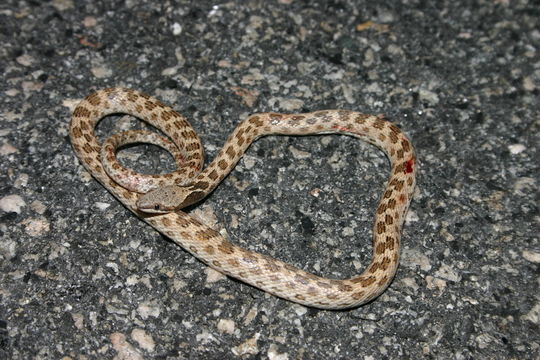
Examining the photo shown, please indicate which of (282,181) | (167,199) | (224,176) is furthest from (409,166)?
(167,199)

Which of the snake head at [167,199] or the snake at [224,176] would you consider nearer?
the snake at [224,176]

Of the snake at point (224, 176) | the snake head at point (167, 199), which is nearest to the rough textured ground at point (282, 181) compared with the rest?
the snake at point (224, 176)

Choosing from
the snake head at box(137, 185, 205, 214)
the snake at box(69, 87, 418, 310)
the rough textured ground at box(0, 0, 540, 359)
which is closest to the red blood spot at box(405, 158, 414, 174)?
the snake at box(69, 87, 418, 310)

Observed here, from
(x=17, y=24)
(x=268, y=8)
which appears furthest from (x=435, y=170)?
(x=17, y=24)

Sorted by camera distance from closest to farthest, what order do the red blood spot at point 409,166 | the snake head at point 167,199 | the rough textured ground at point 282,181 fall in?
1. the rough textured ground at point 282,181
2. the snake head at point 167,199
3. the red blood spot at point 409,166

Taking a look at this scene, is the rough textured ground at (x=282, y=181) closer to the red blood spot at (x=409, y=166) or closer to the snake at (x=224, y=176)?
the snake at (x=224, y=176)

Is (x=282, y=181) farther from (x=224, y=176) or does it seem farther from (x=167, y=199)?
(x=167, y=199)
